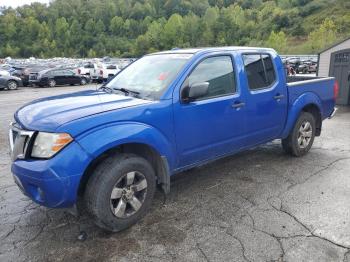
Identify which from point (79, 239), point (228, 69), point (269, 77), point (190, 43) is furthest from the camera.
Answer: point (190, 43)

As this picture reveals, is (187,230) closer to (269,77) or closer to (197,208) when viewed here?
(197,208)

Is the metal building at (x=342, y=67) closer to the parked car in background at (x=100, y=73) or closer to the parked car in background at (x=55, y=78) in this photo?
the parked car in background at (x=55, y=78)

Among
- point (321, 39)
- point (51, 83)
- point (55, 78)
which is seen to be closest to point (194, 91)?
point (51, 83)

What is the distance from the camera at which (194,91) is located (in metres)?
3.71

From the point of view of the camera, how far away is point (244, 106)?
175 inches

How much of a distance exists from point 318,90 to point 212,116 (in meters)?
2.65

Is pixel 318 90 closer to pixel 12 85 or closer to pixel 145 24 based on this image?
pixel 12 85

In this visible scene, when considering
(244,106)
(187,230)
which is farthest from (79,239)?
(244,106)

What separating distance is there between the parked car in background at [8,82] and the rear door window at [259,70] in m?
20.2

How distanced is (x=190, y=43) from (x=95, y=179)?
432 ft

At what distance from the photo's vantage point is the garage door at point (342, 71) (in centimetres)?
1140

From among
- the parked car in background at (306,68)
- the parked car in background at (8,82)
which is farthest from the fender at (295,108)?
the parked car in background at (306,68)

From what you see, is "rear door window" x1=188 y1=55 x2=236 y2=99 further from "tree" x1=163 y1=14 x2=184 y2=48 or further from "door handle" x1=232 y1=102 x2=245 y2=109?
"tree" x1=163 y1=14 x2=184 y2=48

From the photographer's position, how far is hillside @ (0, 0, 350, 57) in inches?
4788
